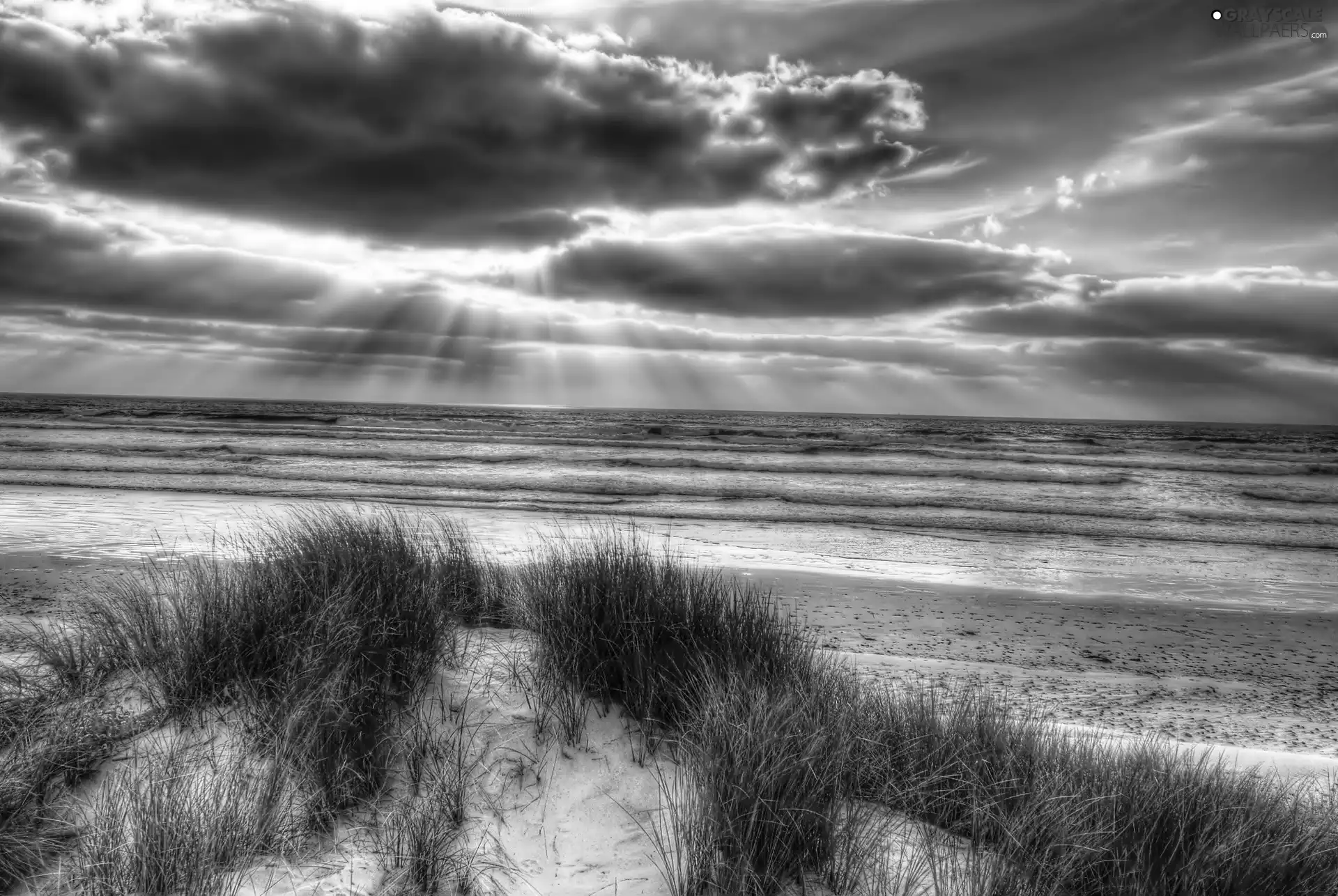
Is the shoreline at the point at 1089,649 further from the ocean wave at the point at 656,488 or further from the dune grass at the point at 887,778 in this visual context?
the ocean wave at the point at 656,488

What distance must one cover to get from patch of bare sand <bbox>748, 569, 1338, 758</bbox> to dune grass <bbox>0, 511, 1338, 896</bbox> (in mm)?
1632

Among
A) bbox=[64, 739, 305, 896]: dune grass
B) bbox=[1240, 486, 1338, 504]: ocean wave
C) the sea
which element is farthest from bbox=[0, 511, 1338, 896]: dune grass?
bbox=[1240, 486, 1338, 504]: ocean wave

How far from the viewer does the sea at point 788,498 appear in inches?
453

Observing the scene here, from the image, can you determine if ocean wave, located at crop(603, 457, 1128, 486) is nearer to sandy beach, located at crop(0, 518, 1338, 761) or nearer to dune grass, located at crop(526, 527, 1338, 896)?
sandy beach, located at crop(0, 518, 1338, 761)

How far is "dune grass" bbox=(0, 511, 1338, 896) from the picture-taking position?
2.64m

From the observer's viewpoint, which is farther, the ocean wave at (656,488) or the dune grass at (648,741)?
the ocean wave at (656,488)

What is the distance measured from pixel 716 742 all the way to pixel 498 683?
151 centimetres

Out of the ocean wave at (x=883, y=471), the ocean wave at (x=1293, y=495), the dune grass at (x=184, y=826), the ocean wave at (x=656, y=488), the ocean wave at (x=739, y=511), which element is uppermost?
the dune grass at (x=184, y=826)

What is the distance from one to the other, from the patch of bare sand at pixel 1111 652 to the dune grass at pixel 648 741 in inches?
64.3

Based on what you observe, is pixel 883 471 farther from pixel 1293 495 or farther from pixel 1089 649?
pixel 1089 649

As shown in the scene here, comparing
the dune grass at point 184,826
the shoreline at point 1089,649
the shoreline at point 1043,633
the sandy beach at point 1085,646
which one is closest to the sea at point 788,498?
the shoreline at point 1043,633

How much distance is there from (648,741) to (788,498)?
56.3 ft

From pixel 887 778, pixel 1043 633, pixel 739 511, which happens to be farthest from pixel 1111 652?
pixel 739 511

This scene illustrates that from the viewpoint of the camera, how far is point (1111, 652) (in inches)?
294
